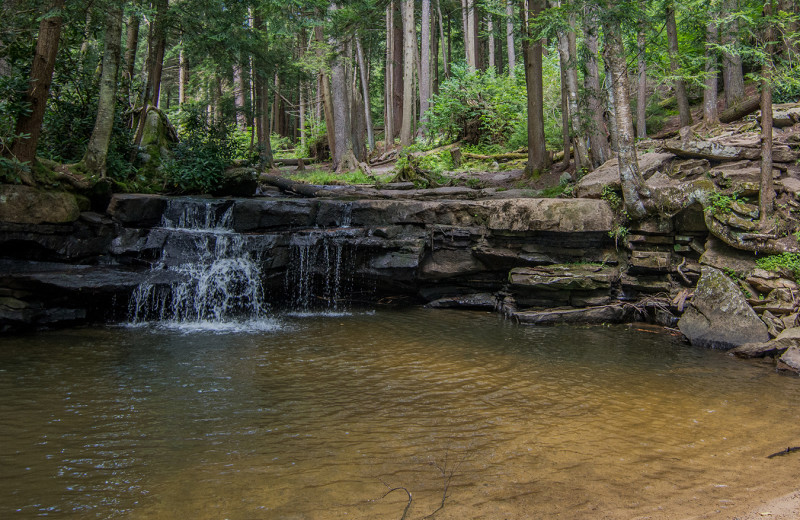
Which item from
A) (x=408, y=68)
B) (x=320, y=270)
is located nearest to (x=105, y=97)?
(x=320, y=270)

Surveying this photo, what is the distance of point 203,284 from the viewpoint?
393 inches

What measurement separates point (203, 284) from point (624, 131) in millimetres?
8775

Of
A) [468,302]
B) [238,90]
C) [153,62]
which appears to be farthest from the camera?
[238,90]

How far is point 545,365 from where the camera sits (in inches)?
279

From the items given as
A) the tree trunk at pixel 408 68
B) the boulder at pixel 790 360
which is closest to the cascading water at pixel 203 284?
the boulder at pixel 790 360

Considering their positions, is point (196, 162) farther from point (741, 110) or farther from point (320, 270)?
point (741, 110)

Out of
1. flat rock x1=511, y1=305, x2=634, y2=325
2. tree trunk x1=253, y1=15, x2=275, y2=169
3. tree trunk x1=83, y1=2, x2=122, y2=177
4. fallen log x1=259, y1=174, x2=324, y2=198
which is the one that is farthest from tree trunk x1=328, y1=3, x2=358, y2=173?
flat rock x1=511, y1=305, x2=634, y2=325

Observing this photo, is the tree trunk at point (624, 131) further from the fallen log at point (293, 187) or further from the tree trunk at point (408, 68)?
the tree trunk at point (408, 68)

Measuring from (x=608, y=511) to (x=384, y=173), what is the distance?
48.8 ft

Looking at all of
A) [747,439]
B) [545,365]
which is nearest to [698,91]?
[545,365]

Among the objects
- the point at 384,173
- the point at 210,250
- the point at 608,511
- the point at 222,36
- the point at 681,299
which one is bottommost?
the point at 608,511

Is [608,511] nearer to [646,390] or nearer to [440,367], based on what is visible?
[646,390]

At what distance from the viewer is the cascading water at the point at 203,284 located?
31.7 ft

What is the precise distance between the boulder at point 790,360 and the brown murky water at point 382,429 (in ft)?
1.42
